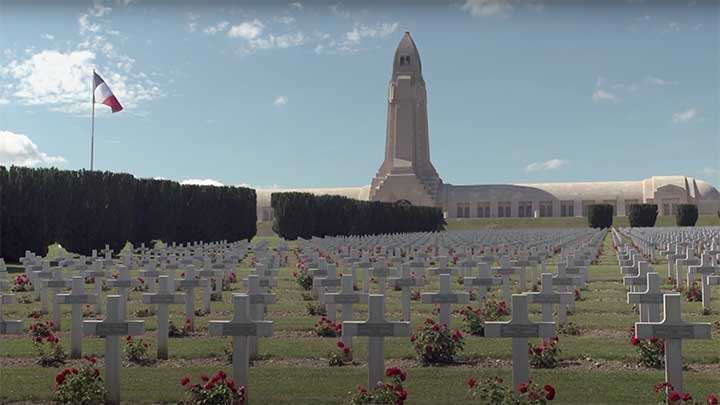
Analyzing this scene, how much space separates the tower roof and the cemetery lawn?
271 ft

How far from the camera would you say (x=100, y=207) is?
91.5ft

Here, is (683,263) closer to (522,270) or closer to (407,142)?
(522,270)

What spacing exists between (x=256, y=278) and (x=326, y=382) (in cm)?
175

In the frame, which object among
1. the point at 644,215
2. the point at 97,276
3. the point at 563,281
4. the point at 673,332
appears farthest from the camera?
the point at 644,215

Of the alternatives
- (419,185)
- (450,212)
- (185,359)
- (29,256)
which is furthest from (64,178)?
(450,212)

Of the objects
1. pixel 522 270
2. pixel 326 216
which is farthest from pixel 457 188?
pixel 522 270

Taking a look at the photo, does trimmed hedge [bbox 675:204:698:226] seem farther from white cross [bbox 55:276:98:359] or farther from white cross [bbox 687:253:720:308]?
white cross [bbox 55:276:98:359]

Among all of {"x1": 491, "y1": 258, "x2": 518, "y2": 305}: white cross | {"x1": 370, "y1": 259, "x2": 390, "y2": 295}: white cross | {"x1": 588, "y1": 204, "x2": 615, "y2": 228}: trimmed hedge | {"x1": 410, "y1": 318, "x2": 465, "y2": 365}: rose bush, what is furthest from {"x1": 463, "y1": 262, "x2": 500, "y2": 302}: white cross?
{"x1": 588, "y1": 204, "x2": 615, "y2": 228}: trimmed hedge

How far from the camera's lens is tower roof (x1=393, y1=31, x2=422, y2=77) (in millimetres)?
91662

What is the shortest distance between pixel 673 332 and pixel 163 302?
4874 mm

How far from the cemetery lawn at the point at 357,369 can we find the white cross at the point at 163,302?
6.4 inches

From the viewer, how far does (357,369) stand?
746cm

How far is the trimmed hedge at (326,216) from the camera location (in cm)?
4469

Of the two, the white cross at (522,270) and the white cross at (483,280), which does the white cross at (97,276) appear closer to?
the white cross at (483,280)
